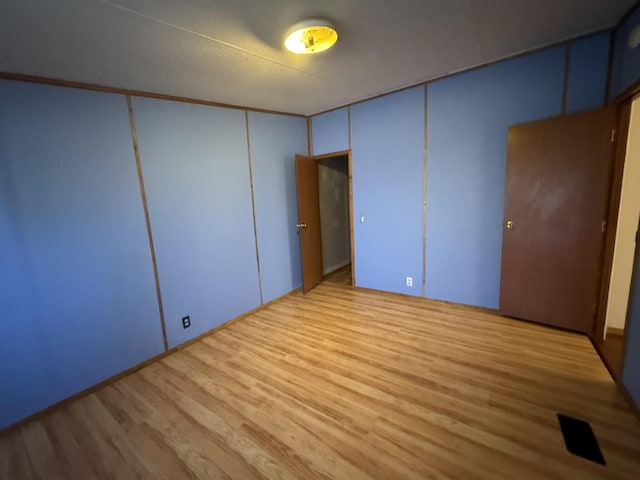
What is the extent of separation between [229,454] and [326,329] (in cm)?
161

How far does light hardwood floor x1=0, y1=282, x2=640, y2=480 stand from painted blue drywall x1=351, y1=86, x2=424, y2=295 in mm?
1108

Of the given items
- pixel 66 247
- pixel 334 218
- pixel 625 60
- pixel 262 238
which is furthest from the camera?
pixel 334 218

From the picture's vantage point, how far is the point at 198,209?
3.10 m

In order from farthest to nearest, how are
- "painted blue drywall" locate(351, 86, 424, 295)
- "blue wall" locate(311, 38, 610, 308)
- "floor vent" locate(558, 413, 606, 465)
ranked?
"painted blue drywall" locate(351, 86, 424, 295) < "blue wall" locate(311, 38, 610, 308) < "floor vent" locate(558, 413, 606, 465)

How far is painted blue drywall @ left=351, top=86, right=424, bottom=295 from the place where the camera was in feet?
11.5

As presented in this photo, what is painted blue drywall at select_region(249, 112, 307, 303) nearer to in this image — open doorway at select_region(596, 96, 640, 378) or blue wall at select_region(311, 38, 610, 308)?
blue wall at select_region(311, 38, 610, 308)

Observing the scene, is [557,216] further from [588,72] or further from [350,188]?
[350,188]

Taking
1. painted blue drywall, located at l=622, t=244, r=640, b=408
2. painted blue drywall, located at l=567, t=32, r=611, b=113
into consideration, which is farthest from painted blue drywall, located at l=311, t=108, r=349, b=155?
painted blue drywall, located at l=622, t=244, r=640, b=408

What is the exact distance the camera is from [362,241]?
416cm

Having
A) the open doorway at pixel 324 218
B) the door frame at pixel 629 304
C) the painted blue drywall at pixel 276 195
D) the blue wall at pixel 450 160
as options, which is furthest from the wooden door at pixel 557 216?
the painted blue drywall at pixel 276 195

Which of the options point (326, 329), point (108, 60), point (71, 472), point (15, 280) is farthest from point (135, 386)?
point (108, 60)

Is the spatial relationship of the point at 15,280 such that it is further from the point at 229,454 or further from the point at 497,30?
the point at 497,30

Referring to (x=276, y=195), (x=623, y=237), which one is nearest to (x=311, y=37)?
(x=276, y=195)

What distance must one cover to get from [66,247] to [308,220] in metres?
2.85
